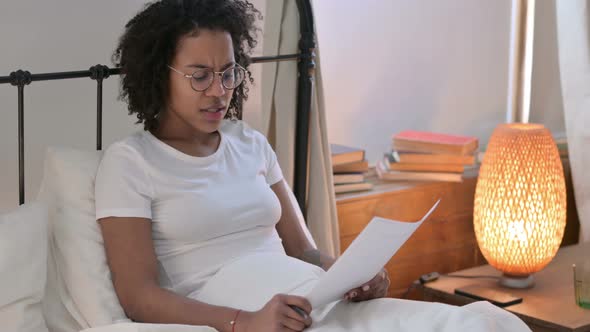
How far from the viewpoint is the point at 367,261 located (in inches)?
65.1

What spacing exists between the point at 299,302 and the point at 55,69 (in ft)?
2.82

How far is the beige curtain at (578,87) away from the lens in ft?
9.63

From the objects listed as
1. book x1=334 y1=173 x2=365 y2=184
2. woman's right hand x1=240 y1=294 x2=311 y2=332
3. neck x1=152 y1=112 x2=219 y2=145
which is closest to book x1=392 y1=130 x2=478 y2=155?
book x1=334 y1=173 x2=365 y2=184

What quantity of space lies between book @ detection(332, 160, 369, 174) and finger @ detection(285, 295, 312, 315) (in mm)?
1059

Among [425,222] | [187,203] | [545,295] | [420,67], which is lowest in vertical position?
[545,295]

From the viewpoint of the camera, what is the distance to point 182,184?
1855mm

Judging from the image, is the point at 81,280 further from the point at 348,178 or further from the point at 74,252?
the point at 348,178

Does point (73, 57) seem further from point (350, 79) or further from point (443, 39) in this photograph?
point (443, 39)

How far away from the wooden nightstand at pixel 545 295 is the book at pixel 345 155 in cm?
43

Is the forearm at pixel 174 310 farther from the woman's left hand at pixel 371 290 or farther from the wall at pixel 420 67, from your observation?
the wall at pixel 420 67

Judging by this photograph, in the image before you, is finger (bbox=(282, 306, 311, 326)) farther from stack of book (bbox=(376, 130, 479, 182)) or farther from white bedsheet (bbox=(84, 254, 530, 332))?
stack of book (bbox=(376, 130, 479, 182))

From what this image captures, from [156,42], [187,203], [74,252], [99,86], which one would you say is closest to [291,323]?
[187,203]

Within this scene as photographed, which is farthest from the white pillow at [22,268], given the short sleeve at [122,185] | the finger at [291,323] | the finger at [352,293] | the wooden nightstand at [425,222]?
the wooden nightstand at [425,222]

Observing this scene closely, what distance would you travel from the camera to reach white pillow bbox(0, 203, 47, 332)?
1.68 m
